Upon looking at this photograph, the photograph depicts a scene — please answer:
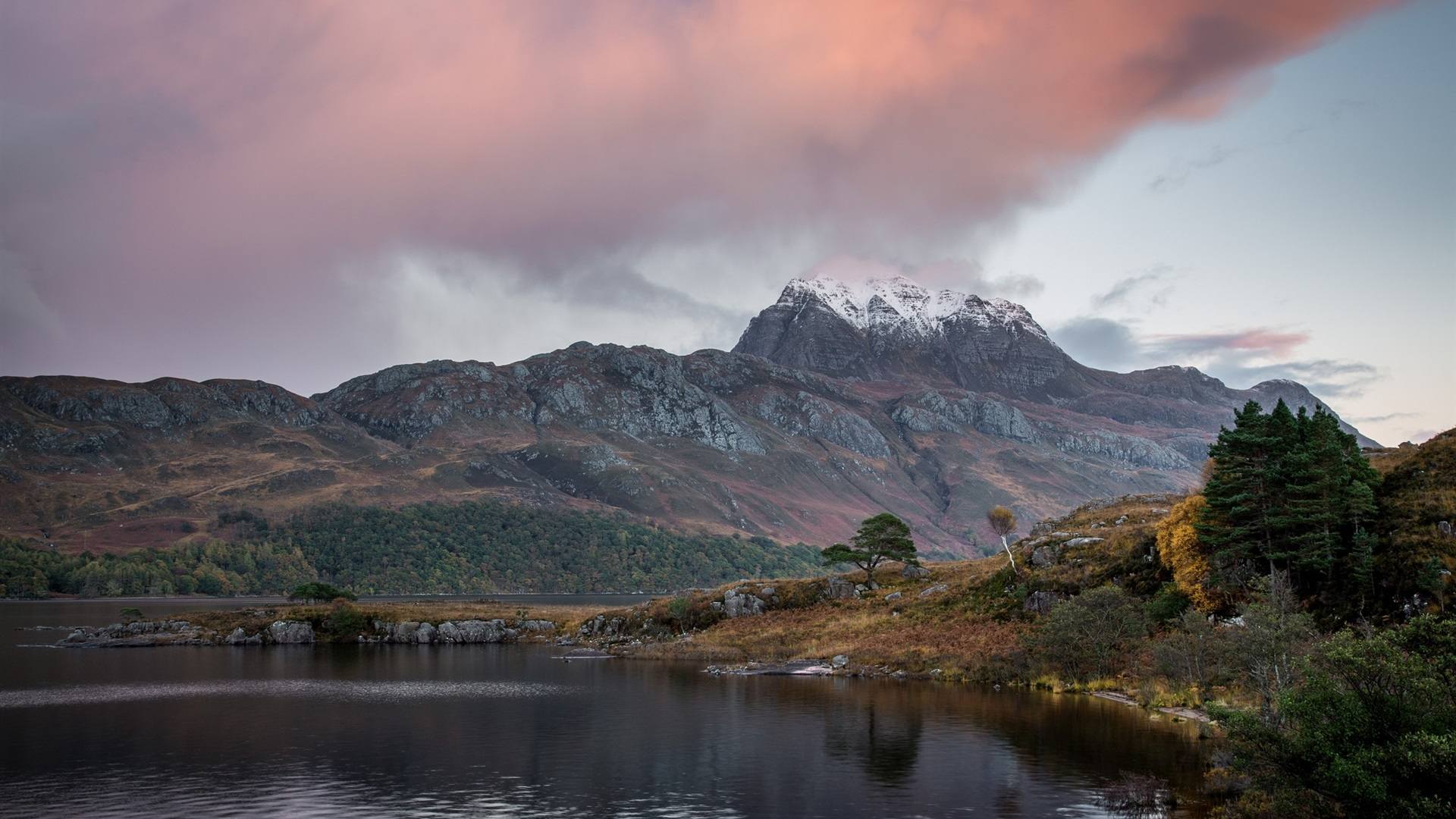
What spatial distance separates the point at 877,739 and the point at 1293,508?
3792 cm

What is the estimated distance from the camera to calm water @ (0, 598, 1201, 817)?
40.1 metres

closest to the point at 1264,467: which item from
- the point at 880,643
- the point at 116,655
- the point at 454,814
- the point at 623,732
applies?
the point at 880,643

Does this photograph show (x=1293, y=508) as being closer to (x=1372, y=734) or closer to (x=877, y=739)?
(x=877, y=739)

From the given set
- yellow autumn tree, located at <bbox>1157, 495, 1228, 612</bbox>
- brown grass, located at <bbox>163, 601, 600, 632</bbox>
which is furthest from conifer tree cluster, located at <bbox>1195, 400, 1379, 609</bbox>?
brown grass, located at <bbox>163, 601, 600, 632</bbox>

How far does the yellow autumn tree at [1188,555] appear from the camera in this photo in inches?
2746

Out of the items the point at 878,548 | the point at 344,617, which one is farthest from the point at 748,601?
the point at 344,617

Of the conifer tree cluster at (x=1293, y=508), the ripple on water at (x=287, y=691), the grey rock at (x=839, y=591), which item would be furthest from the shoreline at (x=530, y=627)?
the conifer tree cluster at (x=1293, y=508)

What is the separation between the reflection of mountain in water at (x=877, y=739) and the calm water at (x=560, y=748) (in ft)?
0.66

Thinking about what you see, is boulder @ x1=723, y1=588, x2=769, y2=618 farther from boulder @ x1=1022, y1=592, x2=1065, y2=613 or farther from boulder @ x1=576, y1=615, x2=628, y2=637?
boulder @ x1=1022, y1=592, x2=1065, y2=613

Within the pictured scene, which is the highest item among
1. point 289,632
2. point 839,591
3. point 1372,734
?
point 839,591

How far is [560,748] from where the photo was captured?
2083 inches

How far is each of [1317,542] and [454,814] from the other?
199ft

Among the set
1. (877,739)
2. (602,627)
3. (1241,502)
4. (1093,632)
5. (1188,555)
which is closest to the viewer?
(877,739)

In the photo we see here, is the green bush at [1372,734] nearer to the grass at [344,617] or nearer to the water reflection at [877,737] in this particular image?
the water reflection at [877,737]
